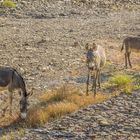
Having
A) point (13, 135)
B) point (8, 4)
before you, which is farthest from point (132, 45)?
point (8, 4)

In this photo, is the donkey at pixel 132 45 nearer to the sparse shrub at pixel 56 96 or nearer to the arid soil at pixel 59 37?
the arid soil at pixel 59 37

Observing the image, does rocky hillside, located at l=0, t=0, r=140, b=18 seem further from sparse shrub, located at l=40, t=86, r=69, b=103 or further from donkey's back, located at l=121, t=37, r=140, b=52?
sparse shrub, located at l=40, t=86, r=69, b=103

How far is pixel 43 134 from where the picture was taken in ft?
42.2

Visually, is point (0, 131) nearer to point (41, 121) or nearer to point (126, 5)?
point (41, 121)

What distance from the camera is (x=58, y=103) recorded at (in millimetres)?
15453

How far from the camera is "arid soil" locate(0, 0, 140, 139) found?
2070 centimetres

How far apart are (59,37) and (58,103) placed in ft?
43.5

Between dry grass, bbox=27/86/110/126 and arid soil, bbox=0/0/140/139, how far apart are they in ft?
1.73

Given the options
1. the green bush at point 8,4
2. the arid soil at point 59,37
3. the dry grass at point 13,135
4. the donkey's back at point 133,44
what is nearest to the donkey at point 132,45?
the donkey's back at point 133,44

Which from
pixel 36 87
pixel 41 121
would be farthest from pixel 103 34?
pixel 41 121

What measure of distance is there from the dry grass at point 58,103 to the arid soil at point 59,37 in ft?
1.73

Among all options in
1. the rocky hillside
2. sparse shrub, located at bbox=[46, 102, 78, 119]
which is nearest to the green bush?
the rocky hillside

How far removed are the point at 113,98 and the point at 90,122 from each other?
2121 mm

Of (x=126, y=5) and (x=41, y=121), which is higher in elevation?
(x=126, y=5)
